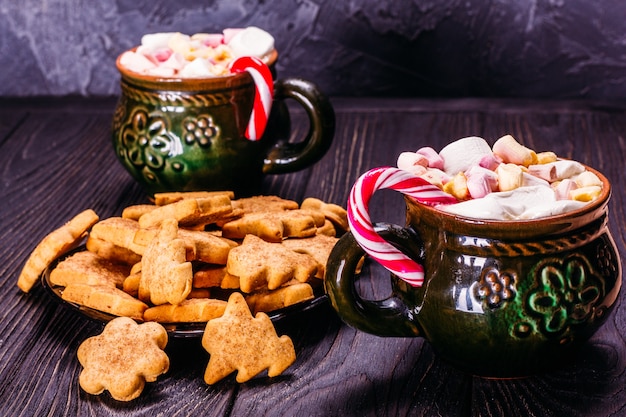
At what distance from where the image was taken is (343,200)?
4.87ft

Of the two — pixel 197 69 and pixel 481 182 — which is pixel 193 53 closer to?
pixel 197 69

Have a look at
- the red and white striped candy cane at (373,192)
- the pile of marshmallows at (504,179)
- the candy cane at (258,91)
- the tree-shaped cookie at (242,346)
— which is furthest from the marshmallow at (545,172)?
the candy cane at (258,91)

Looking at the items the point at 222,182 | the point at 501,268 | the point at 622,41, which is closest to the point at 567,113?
the point at 622,41

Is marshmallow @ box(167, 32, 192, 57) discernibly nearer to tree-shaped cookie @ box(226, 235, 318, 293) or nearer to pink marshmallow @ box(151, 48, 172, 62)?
pink marshmallow @ box(151, 48, 172, 62)

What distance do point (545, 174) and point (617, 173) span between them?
676mm

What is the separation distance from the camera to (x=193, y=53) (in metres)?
1.42

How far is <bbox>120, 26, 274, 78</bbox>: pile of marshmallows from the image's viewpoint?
1.38m

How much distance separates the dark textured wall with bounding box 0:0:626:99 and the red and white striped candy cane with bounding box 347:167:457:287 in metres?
1.16

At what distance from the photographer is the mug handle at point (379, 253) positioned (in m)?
0.88

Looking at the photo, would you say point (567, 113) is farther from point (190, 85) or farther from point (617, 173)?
point (190, 85)

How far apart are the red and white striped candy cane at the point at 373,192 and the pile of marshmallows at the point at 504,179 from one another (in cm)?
2

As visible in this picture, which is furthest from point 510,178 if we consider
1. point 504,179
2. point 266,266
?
point 266,266

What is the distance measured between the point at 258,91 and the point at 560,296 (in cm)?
67

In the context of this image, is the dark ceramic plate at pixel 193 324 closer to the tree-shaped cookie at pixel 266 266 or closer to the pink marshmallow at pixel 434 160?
the tree-shaped cookie at pixel 266 266
